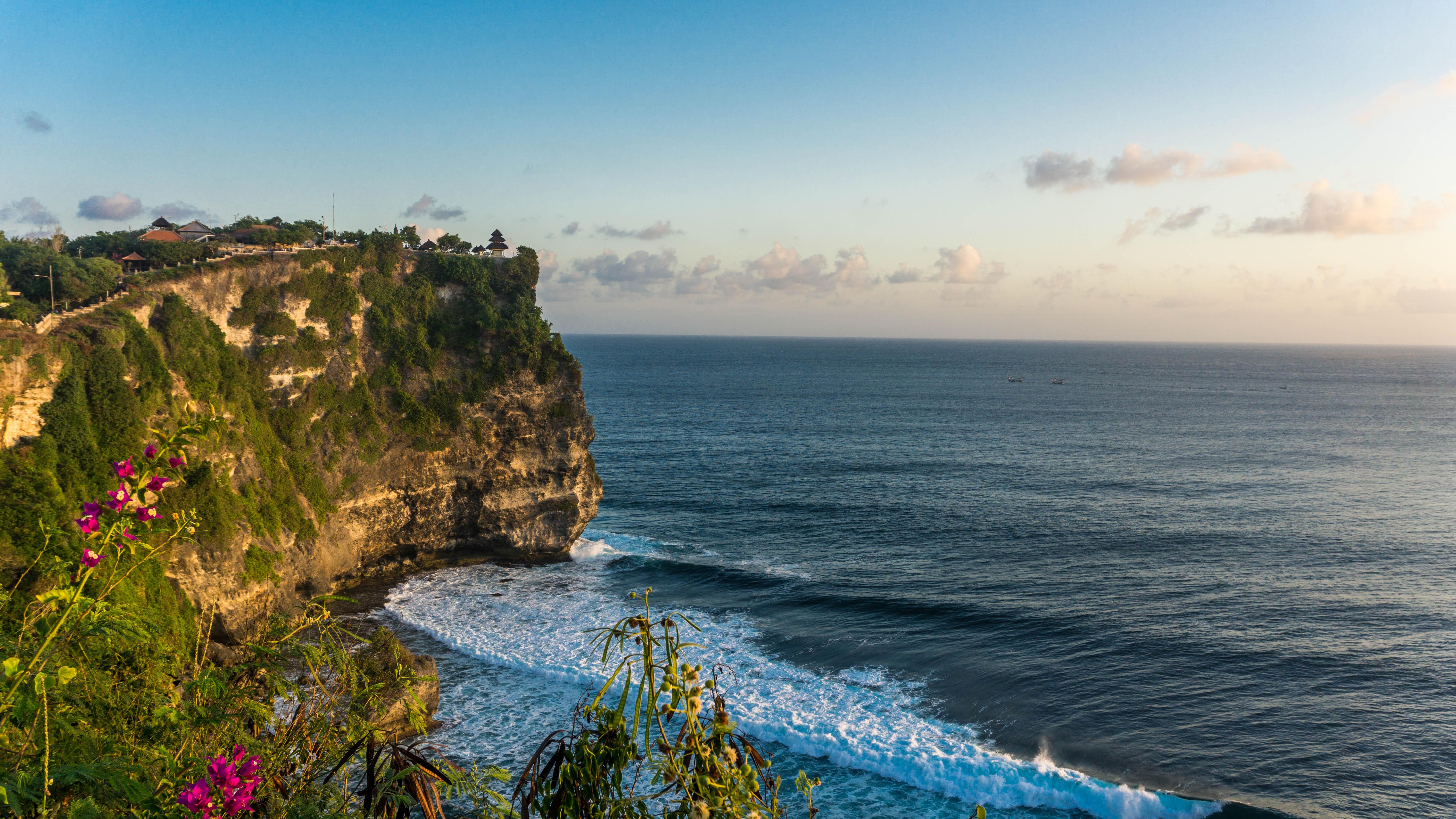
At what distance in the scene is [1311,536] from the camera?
52.9m

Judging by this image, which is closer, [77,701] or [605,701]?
[77,701]

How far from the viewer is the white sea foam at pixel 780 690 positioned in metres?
26.1

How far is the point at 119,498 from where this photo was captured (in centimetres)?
451

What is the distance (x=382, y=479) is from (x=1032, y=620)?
37012 millimetres

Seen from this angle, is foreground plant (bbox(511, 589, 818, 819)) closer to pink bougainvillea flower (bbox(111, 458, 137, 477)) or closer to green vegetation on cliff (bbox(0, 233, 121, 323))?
pink bougainvillea flower (bbox(111, 458, 137, 477))

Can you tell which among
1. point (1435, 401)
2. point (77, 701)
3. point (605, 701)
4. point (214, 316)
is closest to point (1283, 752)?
point (605, 701)

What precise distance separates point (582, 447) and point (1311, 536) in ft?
161

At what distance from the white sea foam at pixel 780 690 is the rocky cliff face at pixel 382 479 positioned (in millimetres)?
2911

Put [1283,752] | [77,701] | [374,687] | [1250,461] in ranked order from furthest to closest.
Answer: [1250,461], [1283,752], [374,687], [77,701]

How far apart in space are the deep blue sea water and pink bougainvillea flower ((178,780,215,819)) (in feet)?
78.8

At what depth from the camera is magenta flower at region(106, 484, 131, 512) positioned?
438cm

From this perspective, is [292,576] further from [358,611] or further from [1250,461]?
[1250,461]

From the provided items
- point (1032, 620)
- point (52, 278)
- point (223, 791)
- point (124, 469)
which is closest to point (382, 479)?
point (52, 278)

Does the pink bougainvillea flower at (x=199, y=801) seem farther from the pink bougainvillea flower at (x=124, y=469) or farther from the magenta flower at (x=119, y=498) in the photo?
the pink bougainvillea flower at (x=124, y=469)
